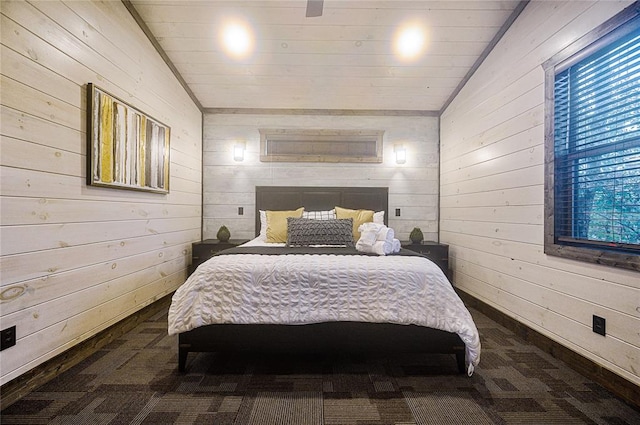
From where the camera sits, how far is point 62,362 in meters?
1.77

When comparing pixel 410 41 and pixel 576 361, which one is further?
pixel 410 41

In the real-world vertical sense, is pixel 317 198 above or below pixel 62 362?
above

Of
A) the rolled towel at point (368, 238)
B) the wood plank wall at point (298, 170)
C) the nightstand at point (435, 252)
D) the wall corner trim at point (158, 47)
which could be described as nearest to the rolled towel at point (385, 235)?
the rolled towel at point (368, 238)

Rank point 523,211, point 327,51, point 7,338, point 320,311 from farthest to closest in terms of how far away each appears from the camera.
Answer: point 327,51, point 523,211, point 320,311, point 7,338

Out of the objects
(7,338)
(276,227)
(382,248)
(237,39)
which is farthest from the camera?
(276,227)

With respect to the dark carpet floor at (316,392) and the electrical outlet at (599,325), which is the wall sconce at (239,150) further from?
the electrical outlet at (599,325)

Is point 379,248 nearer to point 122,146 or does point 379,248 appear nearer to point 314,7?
point 314,7

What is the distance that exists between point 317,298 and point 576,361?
1.69 metres

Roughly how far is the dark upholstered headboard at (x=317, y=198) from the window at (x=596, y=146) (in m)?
1.99

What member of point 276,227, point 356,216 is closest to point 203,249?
point 276,227

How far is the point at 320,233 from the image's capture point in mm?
2781

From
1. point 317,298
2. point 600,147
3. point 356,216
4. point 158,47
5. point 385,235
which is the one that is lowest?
point 317,298

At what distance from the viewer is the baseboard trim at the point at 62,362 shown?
4.85 ft

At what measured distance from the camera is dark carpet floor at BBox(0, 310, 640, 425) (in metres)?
1.41
